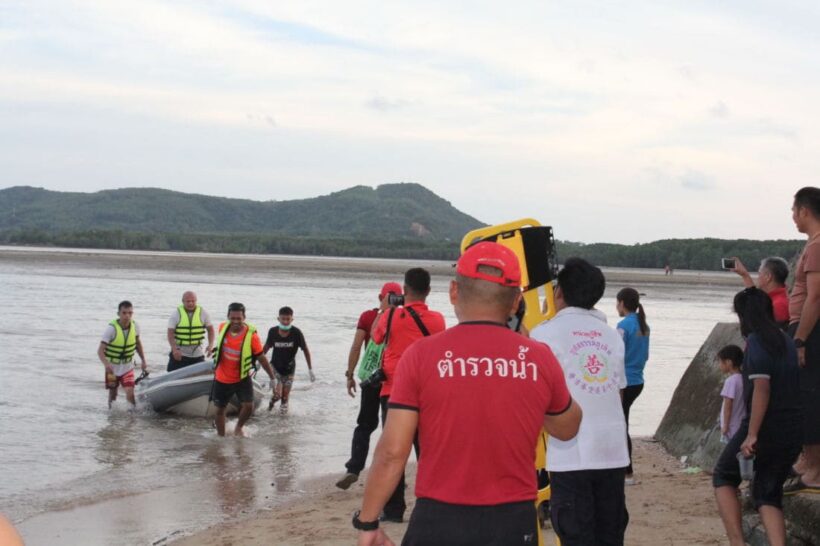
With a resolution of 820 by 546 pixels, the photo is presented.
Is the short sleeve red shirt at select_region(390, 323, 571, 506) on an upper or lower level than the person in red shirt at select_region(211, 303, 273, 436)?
upper

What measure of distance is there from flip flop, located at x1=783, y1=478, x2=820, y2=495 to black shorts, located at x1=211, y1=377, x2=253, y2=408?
6758 millimetres

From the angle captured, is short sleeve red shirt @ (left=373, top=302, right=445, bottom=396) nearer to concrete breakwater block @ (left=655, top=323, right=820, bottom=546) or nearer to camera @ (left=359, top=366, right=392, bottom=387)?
camera @ (left=359, top=366, right=392, bottom=387)

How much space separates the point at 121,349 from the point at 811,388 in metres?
9.49

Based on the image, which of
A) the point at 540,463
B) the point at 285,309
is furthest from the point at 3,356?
the point at 540,463

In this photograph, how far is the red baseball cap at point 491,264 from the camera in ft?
11.7

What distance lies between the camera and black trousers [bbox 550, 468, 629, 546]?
188 inches

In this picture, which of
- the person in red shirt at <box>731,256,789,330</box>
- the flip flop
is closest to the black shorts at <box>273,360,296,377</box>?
the person in red shirt at <box>731,256,789,330</box>

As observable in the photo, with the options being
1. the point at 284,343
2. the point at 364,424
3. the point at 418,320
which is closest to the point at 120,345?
the point at 284,343

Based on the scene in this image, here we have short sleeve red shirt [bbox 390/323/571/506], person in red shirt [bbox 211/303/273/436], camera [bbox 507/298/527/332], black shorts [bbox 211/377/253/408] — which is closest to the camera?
short sleeve red shirt [bbox 390/323/571/506]

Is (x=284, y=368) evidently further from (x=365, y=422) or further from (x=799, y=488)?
(x=799, y=488)

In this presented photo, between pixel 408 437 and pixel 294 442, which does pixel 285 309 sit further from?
pixel 408 437

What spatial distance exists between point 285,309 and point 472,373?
1073 centimetres

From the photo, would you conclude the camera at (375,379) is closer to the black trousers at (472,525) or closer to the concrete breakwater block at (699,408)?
the concrete breakwater block at (699,408)

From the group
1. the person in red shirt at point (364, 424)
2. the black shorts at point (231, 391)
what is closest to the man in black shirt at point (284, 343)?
the black shorts at point (231, 391)
